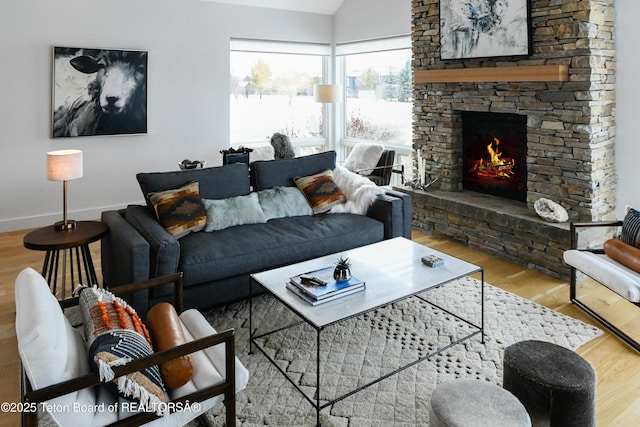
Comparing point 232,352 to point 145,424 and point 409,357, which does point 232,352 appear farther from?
point 409,357

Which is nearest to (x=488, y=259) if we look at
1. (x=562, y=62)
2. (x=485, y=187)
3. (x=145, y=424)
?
(x=485, y=187)

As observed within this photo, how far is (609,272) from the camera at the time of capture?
9.45ft

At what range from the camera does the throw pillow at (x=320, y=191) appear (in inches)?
A: 162

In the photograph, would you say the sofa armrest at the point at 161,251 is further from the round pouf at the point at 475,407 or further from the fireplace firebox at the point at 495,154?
the fireplace firebox at the point at 495,154

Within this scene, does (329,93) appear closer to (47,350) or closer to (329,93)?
(329,93)

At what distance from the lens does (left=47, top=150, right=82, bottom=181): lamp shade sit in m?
3.22

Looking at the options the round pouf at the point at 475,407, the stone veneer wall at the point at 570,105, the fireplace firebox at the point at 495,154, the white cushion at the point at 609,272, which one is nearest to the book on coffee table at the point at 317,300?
the round pouf at the point at 475,407

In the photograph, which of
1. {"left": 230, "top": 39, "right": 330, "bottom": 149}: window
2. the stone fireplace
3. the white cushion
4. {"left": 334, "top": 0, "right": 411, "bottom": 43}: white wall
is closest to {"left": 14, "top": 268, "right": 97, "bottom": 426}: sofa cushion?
the white cushion

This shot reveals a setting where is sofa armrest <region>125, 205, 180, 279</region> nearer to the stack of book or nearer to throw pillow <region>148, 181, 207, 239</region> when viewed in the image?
throw pillow <region>148, 181, 207, 239</region>

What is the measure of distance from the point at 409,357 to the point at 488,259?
6.55 feet

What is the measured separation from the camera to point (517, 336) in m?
2.98

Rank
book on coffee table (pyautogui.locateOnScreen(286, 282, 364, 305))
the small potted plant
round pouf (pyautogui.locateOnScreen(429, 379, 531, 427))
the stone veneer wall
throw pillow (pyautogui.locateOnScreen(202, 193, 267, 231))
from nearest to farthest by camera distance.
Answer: round pouf (pyautogui.locateOnScreen(429, 379, 531, 427)), book on coffee table (pyautogui.locateOnScreen(286, 282, 364, 305)), the small potted plant, throw pillow (pyautogui.locateOnScreen(202, 193, 267, 231)), the stone veneer wall

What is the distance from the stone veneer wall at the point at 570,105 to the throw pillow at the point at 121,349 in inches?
141

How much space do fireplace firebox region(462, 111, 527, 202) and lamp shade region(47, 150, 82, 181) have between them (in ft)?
12.4
